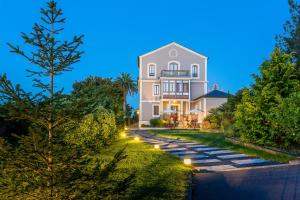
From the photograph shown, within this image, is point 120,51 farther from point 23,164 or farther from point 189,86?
point 23,164

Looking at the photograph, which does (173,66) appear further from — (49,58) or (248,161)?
(49,58)

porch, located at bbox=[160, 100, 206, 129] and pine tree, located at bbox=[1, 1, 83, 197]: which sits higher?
porch, located at bbox=[160, 100, 206, 129]

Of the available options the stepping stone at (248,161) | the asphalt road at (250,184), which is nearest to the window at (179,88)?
the stepping stone at (248,161)

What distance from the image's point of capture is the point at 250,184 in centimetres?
704

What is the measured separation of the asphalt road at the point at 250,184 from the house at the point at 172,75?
35145mm

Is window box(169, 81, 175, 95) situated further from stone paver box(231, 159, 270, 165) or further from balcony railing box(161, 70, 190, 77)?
stone paver box(231, 159, 270, 165)

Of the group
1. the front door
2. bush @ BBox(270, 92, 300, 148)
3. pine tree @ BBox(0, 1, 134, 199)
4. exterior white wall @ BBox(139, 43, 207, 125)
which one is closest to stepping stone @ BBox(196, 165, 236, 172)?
bush @ BBox(270, 92, 300, 148)

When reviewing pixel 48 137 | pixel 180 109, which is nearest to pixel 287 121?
pixel 48 137

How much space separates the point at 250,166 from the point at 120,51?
127m

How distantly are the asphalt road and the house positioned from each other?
35.1 m

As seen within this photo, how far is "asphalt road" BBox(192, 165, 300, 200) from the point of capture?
6195 mm

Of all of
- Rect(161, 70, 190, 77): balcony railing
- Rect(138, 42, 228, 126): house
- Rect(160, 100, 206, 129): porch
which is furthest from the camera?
Rect(138, 42, 228, 126): house

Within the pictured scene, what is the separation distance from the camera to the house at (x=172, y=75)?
43.7 metres

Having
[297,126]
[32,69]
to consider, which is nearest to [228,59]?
[297,126]
